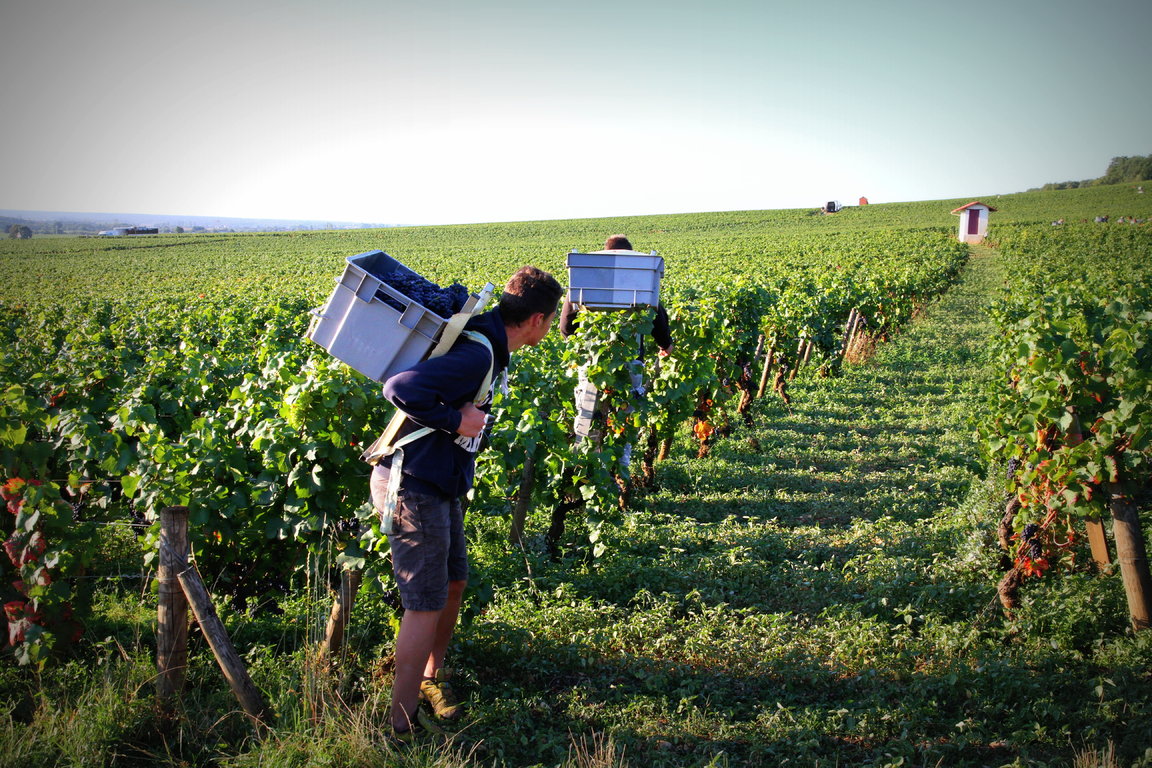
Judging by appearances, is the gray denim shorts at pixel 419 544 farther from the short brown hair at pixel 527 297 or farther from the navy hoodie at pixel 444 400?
the short brown hair at pixel 527 297

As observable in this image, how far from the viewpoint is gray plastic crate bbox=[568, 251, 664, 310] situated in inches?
215

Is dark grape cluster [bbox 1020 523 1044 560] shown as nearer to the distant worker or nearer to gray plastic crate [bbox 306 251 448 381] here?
the distant worker

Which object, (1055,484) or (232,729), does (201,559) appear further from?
(1055,484)

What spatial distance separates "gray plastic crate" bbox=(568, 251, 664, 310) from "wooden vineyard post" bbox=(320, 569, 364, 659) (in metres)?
2.86

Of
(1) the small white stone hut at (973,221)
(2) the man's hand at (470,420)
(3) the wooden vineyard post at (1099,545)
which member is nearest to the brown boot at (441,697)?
(2) the man's hand at (470,420)

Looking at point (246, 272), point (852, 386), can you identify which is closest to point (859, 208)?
point (246, 272)

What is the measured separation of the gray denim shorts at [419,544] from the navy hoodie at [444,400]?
6 centimetres

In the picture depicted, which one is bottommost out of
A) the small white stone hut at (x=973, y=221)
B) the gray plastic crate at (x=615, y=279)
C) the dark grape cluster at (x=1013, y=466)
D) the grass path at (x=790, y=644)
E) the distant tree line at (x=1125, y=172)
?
the grass path at (x=790, y=644)

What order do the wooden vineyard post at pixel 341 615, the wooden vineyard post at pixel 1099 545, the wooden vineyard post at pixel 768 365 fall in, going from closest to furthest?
the wooden vineyard post at pixel 341 615 → the wooden vineyard post at pixel 1099 545 → the wooden vineyard post at pixel 768 365

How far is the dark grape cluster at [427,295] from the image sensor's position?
2873 millimetres

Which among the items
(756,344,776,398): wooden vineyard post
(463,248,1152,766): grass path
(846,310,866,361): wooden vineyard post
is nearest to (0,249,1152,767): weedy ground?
(463,248,1152,766): grass path

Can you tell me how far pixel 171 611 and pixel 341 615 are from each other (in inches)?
28.4

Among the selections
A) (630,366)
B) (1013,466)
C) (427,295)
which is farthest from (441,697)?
(1013,466)

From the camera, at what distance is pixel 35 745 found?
2811 millimetres
